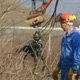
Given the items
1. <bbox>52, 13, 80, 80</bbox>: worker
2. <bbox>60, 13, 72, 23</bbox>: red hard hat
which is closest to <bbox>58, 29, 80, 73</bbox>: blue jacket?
<bbox>52, 13, 80, 80</bbox>: worker

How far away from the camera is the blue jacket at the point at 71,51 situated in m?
6.22

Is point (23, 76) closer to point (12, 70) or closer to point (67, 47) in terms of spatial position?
point (12, 70)

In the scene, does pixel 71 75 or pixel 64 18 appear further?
pixel 64 18

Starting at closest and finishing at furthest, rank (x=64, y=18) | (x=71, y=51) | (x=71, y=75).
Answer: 1. (x=71, y=75)
2. (x=71, y=51)
3. (x=64, y=18)

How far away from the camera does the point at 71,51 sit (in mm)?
6438

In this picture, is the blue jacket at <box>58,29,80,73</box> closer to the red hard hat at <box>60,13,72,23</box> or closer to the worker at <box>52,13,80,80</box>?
the worker at <box>52,13,80,80</box>

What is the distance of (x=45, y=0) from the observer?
1241 cm

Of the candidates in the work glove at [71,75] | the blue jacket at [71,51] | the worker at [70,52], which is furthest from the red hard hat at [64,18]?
the work glove at [71,75]

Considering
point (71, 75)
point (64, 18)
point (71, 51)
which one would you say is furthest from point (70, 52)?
point (64, 18)

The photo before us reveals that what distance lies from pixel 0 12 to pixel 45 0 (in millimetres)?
4995

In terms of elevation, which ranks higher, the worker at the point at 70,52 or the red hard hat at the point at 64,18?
the red hard hat at the point at 64,18

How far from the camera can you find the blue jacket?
6219 millimetres

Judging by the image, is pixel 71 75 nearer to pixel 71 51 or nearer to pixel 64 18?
pixel 71 51

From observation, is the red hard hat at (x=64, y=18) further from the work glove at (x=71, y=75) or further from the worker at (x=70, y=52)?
the work glove at (x=71, y=75)
